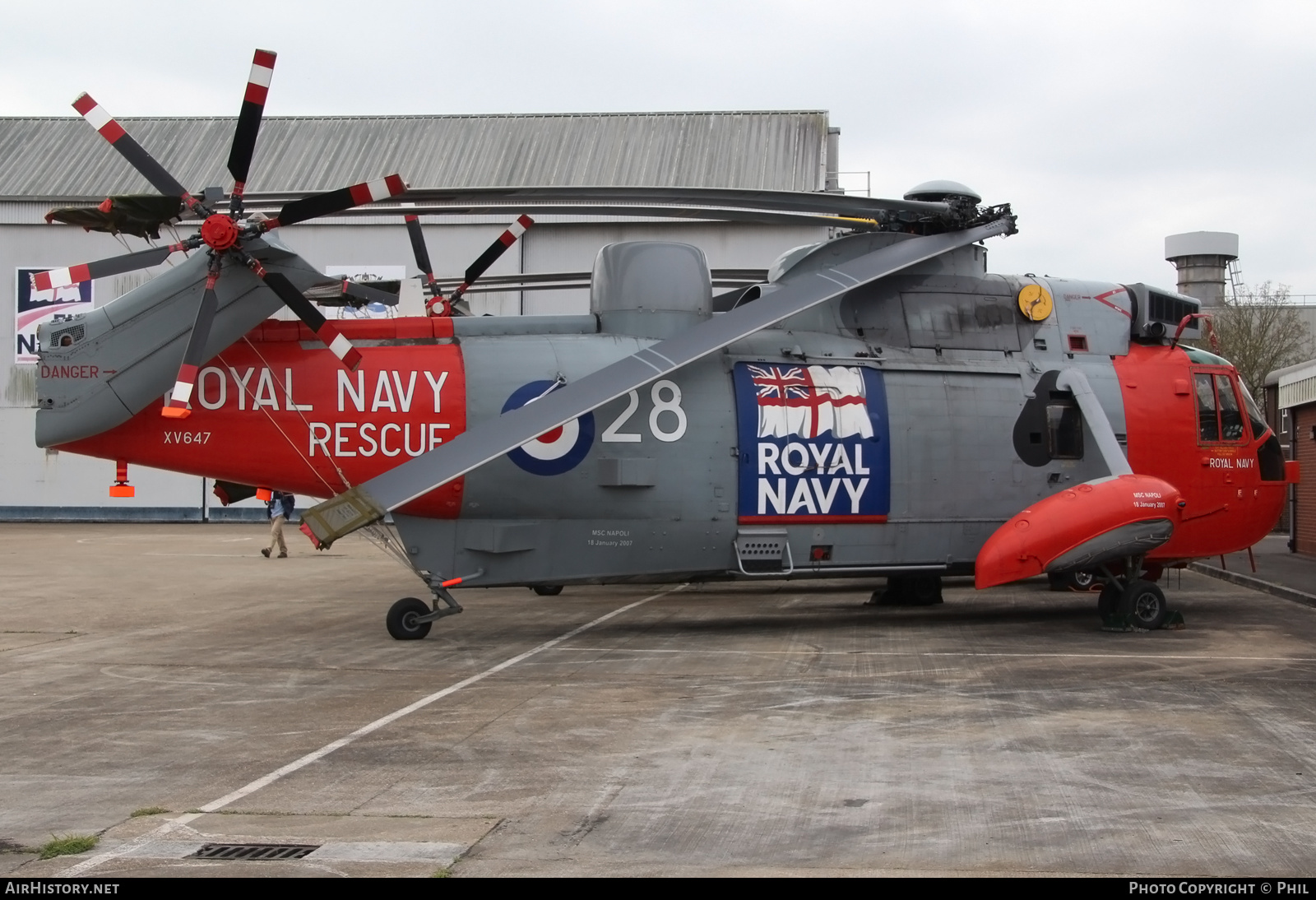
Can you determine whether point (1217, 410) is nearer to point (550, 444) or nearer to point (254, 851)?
point (550, 444)

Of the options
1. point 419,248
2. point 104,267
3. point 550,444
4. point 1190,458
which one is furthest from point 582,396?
point 1190,458

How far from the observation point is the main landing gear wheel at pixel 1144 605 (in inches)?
586

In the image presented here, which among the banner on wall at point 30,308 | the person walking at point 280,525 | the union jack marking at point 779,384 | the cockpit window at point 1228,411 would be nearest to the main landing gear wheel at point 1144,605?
the cockpit window at point 1228,411

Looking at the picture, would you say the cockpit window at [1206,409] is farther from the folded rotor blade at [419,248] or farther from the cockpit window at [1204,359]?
the folded rotor blade at [419,248]

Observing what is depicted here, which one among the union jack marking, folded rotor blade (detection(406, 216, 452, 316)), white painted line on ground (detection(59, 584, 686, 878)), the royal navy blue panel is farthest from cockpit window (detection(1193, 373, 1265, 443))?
folded rotor blade (detection(406, 216, 452, 316))

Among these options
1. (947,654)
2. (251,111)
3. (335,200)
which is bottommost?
(947,654)

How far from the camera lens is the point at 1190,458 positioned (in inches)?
646

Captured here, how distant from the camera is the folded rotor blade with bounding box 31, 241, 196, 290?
11938mm

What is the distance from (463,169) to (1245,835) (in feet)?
122

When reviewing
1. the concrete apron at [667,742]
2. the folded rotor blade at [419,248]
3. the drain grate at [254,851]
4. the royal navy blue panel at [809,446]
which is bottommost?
the concrete apron at [667,742]

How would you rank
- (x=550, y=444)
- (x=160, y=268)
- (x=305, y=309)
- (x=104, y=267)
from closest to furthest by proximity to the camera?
(x=104, y=267) → (x=305, y=309) → (x=550, y=444) → (x=160, y=268)

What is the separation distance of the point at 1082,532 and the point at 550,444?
602cm

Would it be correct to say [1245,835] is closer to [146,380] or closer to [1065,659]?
[1065,659]

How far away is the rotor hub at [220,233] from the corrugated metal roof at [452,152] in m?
27.1
